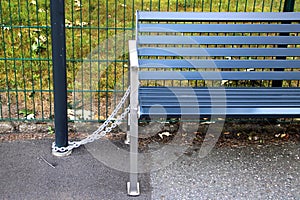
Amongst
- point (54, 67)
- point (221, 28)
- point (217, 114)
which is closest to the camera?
point (217, 114)

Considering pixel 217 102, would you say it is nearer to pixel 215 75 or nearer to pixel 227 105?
pixel 227 105

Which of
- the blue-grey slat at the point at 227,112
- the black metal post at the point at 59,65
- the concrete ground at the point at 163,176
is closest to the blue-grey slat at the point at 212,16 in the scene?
the black metal post at the point at 59,65

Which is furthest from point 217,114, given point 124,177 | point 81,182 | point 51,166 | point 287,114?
point 51,166

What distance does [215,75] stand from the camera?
452 centimetres

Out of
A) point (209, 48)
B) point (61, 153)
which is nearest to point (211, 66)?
point (209, 48)

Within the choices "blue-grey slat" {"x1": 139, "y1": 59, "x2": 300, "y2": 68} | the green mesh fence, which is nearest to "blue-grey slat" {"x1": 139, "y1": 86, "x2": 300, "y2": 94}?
"blue-grey slat" {"x1": 139, "y1": 59, "x2": 300, "y2": 68}

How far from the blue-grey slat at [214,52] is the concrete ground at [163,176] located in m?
0.87

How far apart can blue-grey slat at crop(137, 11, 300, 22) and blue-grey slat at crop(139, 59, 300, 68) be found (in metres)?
0.37

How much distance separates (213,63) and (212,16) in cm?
42

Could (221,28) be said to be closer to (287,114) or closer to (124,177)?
(287,114)

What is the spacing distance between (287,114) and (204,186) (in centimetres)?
85

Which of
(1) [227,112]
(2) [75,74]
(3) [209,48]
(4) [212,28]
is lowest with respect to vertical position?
(2) [75,74]

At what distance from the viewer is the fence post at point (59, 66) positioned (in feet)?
13.5

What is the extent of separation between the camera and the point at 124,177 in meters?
4.25
